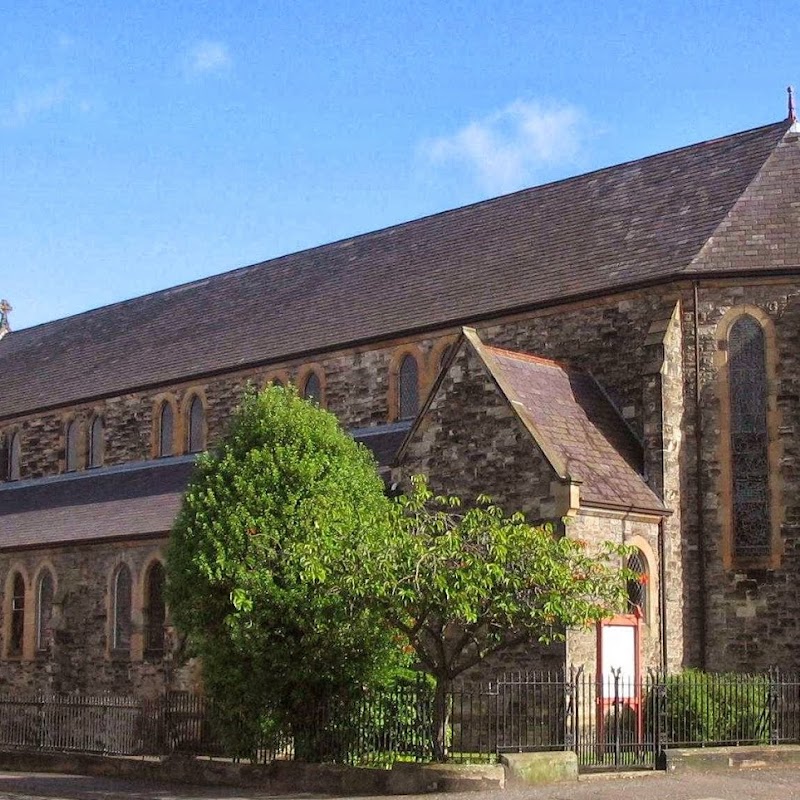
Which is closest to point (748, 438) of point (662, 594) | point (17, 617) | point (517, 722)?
point (662, 594)

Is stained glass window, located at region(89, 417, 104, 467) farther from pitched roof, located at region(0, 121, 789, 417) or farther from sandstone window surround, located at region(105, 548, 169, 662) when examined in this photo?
sandstone window surround, located at region(105, 548, 169, 662)

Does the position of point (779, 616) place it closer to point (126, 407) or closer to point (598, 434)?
point (598, 434)

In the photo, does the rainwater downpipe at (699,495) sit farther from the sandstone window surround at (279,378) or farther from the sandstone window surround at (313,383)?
the sandstone window surround at (279,378)

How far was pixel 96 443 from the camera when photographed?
127 ft

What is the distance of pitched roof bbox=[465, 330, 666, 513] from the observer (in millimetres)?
22719

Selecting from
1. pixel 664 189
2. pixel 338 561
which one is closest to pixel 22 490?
pixel 664 189

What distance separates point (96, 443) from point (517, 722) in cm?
2085

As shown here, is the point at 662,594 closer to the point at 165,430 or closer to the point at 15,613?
the point at 165,430

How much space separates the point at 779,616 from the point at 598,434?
4.44 meters

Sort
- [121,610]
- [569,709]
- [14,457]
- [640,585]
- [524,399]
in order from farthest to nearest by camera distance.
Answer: [14,457] < [121,610] < [524,399] < [640,585] < [569,709]

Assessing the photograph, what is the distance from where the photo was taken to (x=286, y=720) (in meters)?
20.5

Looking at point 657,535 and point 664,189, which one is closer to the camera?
point 657,535

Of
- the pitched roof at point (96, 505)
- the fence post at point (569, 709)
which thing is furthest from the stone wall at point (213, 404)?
the fence post at point (569, 709)

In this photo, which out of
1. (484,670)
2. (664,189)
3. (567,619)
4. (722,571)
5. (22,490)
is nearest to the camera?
(567,619)
